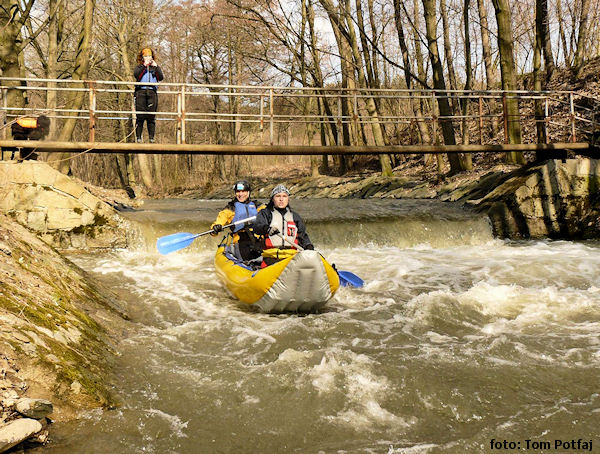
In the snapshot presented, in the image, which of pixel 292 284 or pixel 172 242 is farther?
pixel 172 242

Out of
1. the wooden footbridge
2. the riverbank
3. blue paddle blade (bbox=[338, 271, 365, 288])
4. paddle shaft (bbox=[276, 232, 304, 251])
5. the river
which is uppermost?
the wooden footbridge

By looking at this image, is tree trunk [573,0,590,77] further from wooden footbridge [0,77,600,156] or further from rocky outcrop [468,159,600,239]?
rocky outcrop [468,159,600,239]

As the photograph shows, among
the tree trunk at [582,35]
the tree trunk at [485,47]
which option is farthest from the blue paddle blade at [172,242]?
the tree trunk at [582,35]

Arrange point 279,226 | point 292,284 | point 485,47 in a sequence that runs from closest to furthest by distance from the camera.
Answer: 1. point 292,284
2. point 279,226
3. point 485,47

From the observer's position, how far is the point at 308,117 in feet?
36.1

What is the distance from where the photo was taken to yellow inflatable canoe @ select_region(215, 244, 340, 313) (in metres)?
5.15

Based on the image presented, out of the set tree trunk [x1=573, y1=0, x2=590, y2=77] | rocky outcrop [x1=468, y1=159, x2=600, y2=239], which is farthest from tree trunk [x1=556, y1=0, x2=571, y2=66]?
rocky outcrop [x1=468, y1=159, x2=600, y2=239]

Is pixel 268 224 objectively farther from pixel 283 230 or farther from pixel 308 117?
pixel 308 117

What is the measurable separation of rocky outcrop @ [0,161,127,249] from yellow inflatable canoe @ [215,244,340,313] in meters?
4.59

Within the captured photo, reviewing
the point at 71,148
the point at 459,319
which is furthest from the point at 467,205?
the point at 71,148

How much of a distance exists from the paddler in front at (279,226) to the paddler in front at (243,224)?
1.89ft

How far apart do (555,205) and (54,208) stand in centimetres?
994

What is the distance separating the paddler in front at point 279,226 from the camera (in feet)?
19.7

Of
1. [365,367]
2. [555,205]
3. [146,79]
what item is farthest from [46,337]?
[555,205]
